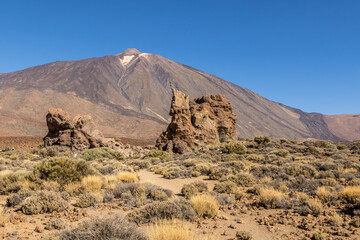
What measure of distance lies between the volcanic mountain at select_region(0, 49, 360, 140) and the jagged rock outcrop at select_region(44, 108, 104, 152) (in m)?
37.3

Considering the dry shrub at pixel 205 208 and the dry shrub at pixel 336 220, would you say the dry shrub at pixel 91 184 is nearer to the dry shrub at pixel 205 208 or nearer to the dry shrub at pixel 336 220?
the dry shrub at pixel 205 208

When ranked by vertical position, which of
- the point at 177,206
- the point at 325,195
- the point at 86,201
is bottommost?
the point at 86,201

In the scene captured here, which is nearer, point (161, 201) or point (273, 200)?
point (273, 200)

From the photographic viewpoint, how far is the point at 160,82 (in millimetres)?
157375

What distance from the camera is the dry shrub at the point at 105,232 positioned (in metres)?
3.51

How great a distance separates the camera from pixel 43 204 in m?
5.87

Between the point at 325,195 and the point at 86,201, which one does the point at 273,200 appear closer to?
the point at 325,195

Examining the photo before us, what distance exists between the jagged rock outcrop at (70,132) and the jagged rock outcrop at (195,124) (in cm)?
724

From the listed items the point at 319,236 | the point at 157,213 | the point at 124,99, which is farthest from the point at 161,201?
the point at 124,99

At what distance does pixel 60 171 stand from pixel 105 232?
5814mm

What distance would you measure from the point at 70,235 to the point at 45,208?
8.72 ft

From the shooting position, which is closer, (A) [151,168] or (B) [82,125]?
(A) [151,168]

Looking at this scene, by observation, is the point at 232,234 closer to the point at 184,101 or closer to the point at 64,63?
the point at 184,101

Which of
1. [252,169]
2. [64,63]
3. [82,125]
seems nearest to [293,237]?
[252,169]
